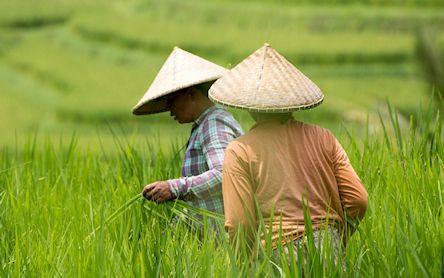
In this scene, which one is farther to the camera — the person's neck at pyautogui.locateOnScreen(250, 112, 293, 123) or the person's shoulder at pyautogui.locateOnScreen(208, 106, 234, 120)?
the person's shoulder at pyautogui.locateOnScreen(208, 106, 234, 120)

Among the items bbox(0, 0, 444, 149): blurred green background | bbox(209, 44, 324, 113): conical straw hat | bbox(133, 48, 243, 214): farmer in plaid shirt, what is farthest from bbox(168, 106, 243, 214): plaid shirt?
Result: bbox(0, 0, 444, 149): blurred green background

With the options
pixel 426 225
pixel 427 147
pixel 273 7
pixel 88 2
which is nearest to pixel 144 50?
pixel 273 7

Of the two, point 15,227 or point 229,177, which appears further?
point 15,227

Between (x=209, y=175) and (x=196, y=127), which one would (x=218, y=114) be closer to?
(x=196, y=127)

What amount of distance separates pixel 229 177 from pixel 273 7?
10597mm

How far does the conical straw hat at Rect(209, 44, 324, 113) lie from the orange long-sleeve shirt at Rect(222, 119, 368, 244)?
0.18ft

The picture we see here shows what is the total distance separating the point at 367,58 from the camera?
1158 cm

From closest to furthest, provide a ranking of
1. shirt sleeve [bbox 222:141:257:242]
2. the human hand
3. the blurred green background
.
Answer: shirt sleeve [bbox 222:141:257:242] < the human hand < the blurred green background

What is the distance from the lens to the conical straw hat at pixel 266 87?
106 inches

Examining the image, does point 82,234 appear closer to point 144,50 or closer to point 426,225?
point 426,225

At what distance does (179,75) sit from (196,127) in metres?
0.13

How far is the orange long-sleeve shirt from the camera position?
8.73ft

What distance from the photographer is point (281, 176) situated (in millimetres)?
2676

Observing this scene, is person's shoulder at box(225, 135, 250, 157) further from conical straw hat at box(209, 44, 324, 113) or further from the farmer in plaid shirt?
the farmer in plaid shirt
